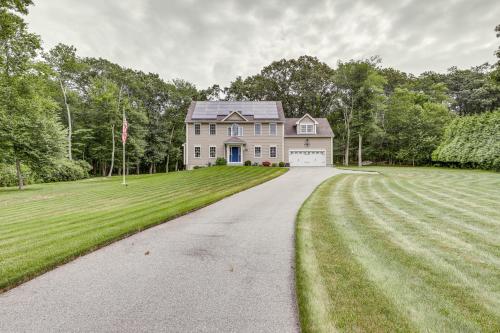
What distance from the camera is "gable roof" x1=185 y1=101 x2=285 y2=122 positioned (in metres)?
30.5

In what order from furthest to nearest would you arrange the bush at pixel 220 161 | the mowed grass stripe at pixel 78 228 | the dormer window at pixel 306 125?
the dormer window at pixel 306 125
the bush at pixel 220 161
the mowed grass stripe at pixel 78 228

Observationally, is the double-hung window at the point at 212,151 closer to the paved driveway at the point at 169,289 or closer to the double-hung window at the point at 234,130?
the double-hung window at the point at 234,130

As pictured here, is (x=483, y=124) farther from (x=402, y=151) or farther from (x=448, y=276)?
(x=448, y=276)

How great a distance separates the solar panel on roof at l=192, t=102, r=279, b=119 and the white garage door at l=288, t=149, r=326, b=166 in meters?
5.22

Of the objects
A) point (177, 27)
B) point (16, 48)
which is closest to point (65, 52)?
point (16, 48)

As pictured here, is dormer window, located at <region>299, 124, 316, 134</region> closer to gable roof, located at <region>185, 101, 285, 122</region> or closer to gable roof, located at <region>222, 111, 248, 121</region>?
gable roof, located at <region>185, 101, 285, 122</region>

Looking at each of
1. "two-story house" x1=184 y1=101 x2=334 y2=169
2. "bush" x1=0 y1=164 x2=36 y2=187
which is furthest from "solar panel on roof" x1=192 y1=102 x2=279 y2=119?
"bush" x1=0 y1=164 x2=36 y2=187

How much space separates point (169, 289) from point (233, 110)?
1165 inches

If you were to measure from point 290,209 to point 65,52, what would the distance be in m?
35.6

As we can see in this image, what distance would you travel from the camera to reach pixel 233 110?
31.5 metres

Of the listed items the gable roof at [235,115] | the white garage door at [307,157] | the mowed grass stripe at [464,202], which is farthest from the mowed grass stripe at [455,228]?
the gable roof at [235,115]

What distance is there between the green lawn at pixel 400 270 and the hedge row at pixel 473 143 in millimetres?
20746

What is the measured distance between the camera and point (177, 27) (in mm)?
19141

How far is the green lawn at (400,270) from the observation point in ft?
8.06
